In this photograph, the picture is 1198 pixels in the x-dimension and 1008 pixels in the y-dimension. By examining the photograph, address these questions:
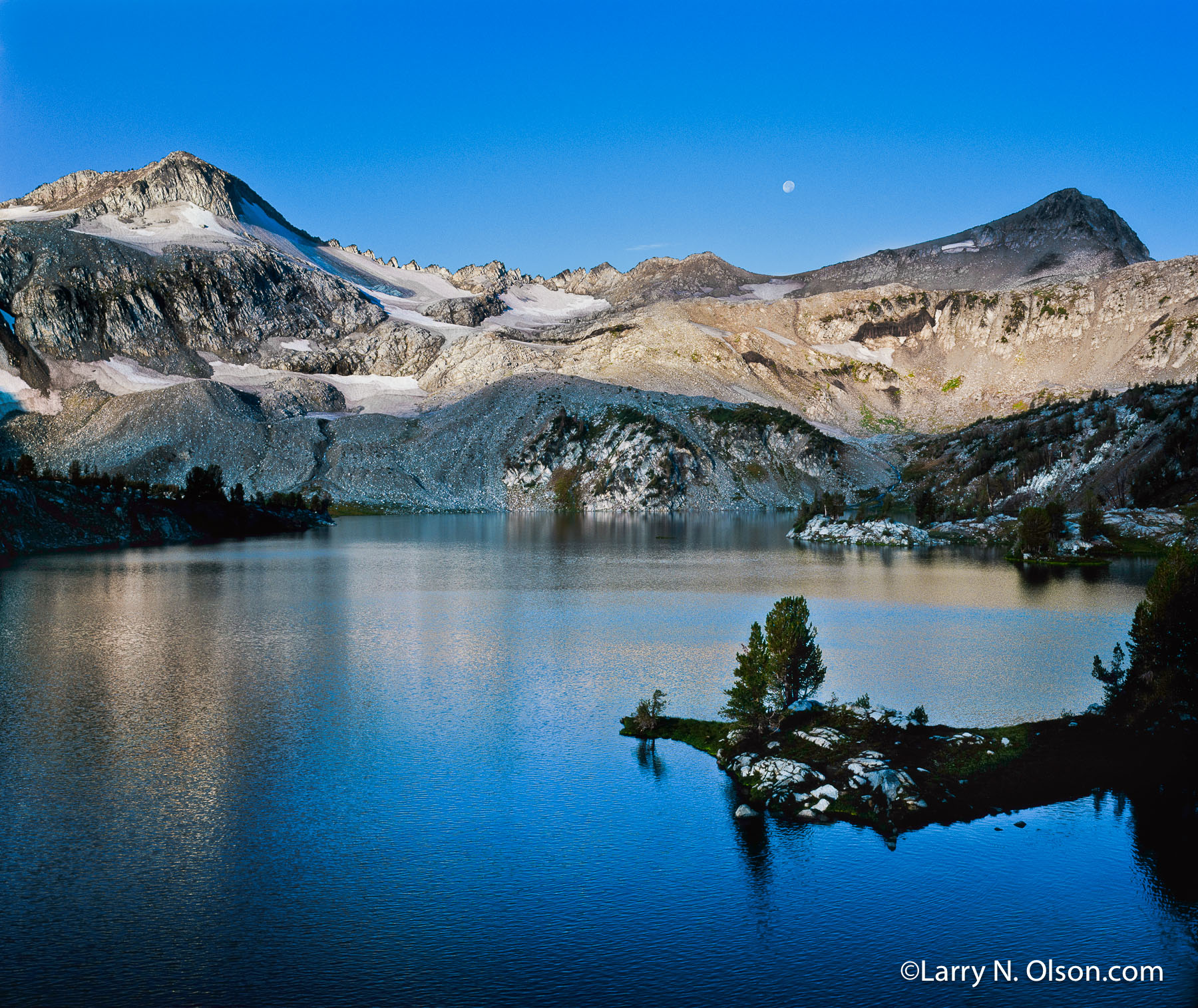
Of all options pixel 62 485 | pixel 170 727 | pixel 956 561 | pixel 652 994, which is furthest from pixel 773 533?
pixel 652 994

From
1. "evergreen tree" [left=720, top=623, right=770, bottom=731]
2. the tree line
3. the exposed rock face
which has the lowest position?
"evergreen tree" [left=720, top=623, right=770, bottom=731]

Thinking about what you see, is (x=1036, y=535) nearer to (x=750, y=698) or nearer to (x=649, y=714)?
(x=750, y=698)

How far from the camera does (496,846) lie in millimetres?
24203

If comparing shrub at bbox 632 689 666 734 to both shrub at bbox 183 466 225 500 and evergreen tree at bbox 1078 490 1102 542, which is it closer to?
evergreen tree at bbox 1078 490 1102 542

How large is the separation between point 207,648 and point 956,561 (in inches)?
3289

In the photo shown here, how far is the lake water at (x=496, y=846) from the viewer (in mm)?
18438

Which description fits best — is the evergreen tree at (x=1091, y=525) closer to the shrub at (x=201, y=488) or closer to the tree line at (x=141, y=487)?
the tree line at (x=141, y=487)

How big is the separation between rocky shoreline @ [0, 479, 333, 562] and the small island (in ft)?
315

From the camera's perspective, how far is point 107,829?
24.8 metres

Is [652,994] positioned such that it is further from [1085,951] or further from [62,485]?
[62,485]

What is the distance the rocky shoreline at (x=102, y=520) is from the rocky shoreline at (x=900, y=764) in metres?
97.9

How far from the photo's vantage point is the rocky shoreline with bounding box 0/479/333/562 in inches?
4166

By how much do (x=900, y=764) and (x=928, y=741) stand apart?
9.14 feet

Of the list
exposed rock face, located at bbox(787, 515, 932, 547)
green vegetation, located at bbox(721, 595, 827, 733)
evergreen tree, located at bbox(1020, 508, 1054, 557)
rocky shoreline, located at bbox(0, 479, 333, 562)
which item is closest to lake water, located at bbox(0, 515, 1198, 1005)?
green vegetation, located at bbox(721, 595, 827, 733)
